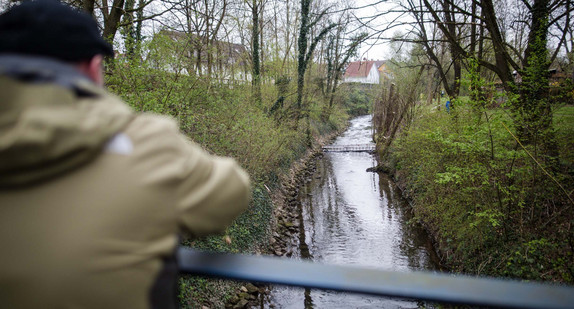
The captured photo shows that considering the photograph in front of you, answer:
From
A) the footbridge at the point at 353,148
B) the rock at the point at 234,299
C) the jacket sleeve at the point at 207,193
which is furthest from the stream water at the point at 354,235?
the footbridge at the point at 353,148

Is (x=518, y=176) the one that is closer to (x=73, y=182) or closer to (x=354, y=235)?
(x=354, y=235)

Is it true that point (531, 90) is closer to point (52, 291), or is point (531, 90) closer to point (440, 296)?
point (440, 296)

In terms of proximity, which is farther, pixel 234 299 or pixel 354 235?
pixel 354 235

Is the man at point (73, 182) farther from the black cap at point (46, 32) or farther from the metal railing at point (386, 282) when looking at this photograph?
the metal railing at point (386, 282)

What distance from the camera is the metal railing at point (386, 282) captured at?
2.80ft

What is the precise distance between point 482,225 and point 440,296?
6861 millimetres

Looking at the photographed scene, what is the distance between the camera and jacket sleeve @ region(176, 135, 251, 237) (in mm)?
925

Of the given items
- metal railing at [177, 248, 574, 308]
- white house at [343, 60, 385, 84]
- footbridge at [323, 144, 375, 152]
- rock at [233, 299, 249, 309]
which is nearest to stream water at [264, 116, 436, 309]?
rock at [233, 299, 249, 309]

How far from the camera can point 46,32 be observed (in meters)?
0.85

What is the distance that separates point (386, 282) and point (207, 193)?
54 cm

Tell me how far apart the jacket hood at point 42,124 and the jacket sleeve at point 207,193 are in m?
0.22

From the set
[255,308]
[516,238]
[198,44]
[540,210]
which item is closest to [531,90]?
[540,210]

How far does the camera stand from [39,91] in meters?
0.76

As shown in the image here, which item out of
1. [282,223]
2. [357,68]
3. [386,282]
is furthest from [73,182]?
[357,68]
